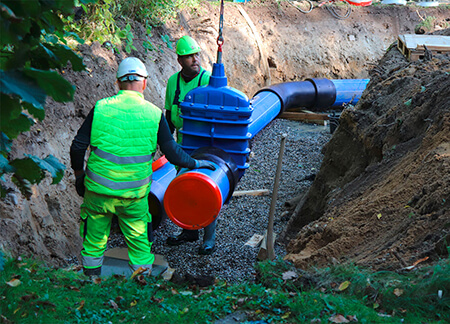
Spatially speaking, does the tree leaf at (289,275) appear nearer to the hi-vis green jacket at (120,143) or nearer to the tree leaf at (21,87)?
the hi-vis green jacket at (120,143)

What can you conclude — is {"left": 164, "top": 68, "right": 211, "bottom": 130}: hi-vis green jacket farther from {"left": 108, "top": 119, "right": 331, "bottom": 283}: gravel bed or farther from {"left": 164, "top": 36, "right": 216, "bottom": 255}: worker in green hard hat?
{"left": 108, "top": 119, "right": 331, "bottom": 283}: gravel bed

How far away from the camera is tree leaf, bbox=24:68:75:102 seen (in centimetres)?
191

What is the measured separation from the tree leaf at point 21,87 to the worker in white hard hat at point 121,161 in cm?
188

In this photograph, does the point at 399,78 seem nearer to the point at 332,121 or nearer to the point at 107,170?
the point at 332,121

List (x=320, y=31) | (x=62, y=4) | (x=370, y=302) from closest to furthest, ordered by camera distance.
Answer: (x=62, y=4)
(x=370, y=302)
(x=320, y=31)

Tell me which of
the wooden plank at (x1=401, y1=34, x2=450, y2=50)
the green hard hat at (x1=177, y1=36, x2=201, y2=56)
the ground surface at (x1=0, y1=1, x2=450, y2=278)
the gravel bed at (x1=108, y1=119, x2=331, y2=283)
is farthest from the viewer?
the wooden plank at (x1=401, y1=34, x2=450, y2=50)

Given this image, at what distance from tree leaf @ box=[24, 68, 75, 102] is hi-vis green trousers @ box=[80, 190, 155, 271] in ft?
6.54

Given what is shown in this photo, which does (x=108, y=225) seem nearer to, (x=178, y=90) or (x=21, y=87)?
(x=178, y=90)

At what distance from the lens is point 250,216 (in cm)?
641

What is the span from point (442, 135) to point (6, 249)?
3.89m

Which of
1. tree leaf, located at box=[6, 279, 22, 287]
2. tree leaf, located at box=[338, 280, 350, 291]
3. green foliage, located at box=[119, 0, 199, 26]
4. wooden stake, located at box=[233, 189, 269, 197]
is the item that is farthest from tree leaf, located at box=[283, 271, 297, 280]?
green foliage, located at box=[119, 0, 199, 26]

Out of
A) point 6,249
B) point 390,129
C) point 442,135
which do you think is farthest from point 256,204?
point 6,249

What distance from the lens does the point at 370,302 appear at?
9.41 feet

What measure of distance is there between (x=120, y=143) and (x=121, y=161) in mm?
140
